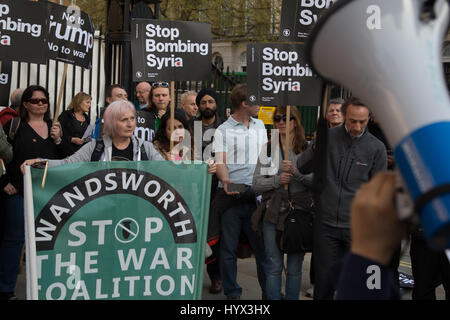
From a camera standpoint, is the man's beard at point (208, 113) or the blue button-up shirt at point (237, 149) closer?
the blue button-up shirt at point (237, 149)

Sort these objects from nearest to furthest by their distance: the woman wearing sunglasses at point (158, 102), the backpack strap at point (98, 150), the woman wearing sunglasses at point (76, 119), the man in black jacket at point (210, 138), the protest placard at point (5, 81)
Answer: the backpack strap at point (98, 150) < the man in black jacket at point (210, 138) < the protest placard at point (5, 81) < the woman wearing sunglasses at point (158, 102) < the woman wearing sunglasses at point (76, 119)

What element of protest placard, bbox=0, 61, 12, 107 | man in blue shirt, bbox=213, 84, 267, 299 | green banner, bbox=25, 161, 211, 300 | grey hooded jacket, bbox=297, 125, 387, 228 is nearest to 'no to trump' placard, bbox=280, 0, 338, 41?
man in blue shirt, bbox=213, 84, 267, 299

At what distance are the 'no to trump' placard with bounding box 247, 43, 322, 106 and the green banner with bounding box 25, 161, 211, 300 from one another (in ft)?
5.48

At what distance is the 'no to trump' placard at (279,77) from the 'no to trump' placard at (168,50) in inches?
26.1

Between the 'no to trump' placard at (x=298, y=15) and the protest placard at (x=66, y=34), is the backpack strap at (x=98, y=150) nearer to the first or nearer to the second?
the 'no to trump' placard at (x=298, y=15)

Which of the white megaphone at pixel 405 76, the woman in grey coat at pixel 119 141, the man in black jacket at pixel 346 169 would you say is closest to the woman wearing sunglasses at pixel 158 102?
the woman in grey coat at pixel 119 141

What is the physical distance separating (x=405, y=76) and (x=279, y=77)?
483 cm

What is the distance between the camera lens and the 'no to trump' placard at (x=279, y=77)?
574cm

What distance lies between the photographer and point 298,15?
594 cm

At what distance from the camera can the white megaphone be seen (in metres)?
0.96

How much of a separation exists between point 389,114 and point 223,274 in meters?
4.68

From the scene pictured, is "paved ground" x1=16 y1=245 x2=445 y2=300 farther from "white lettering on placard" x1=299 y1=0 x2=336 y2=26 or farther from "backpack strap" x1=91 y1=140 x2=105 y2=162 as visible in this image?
"white lettering on placard" x1=299 y1=0 x2=336 y2=26

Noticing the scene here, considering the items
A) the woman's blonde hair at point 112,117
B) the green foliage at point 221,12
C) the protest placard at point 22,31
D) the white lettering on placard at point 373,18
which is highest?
the green foliage at point 221,12
